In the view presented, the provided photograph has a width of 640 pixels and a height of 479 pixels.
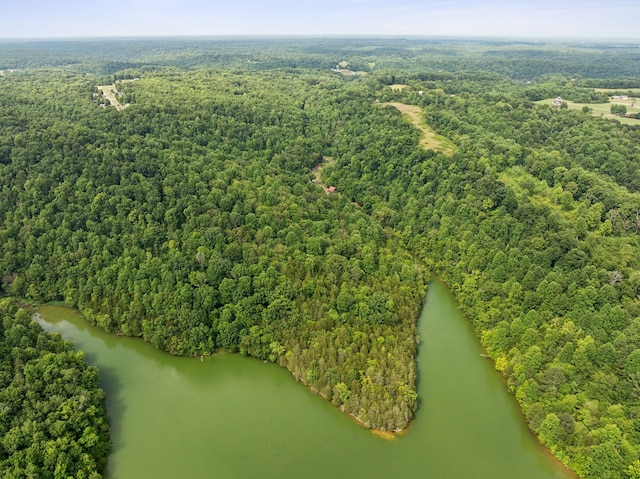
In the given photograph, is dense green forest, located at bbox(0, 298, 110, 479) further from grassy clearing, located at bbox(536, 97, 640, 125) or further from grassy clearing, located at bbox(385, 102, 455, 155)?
grassy clearing, located at bbox(536, 97, 640, 125)

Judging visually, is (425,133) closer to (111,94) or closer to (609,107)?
(609,107)

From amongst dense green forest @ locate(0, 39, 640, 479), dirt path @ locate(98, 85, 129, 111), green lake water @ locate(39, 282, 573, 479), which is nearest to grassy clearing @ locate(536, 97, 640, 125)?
dense green forest @ locate(0, 39, 640, 479)

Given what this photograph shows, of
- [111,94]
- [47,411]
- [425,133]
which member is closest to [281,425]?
[47,411]

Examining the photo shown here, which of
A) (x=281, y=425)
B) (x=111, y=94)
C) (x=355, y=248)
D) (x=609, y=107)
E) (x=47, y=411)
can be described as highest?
(x=111, y=94)

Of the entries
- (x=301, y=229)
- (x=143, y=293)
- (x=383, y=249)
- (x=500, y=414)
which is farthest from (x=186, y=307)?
(x=500, y=414)

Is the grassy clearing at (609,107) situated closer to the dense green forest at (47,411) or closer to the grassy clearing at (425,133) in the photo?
the grassy clearing at (425,133)

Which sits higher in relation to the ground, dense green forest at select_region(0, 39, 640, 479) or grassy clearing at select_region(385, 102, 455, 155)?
grassy clearing at select_region(385, 102, 455, 155)
